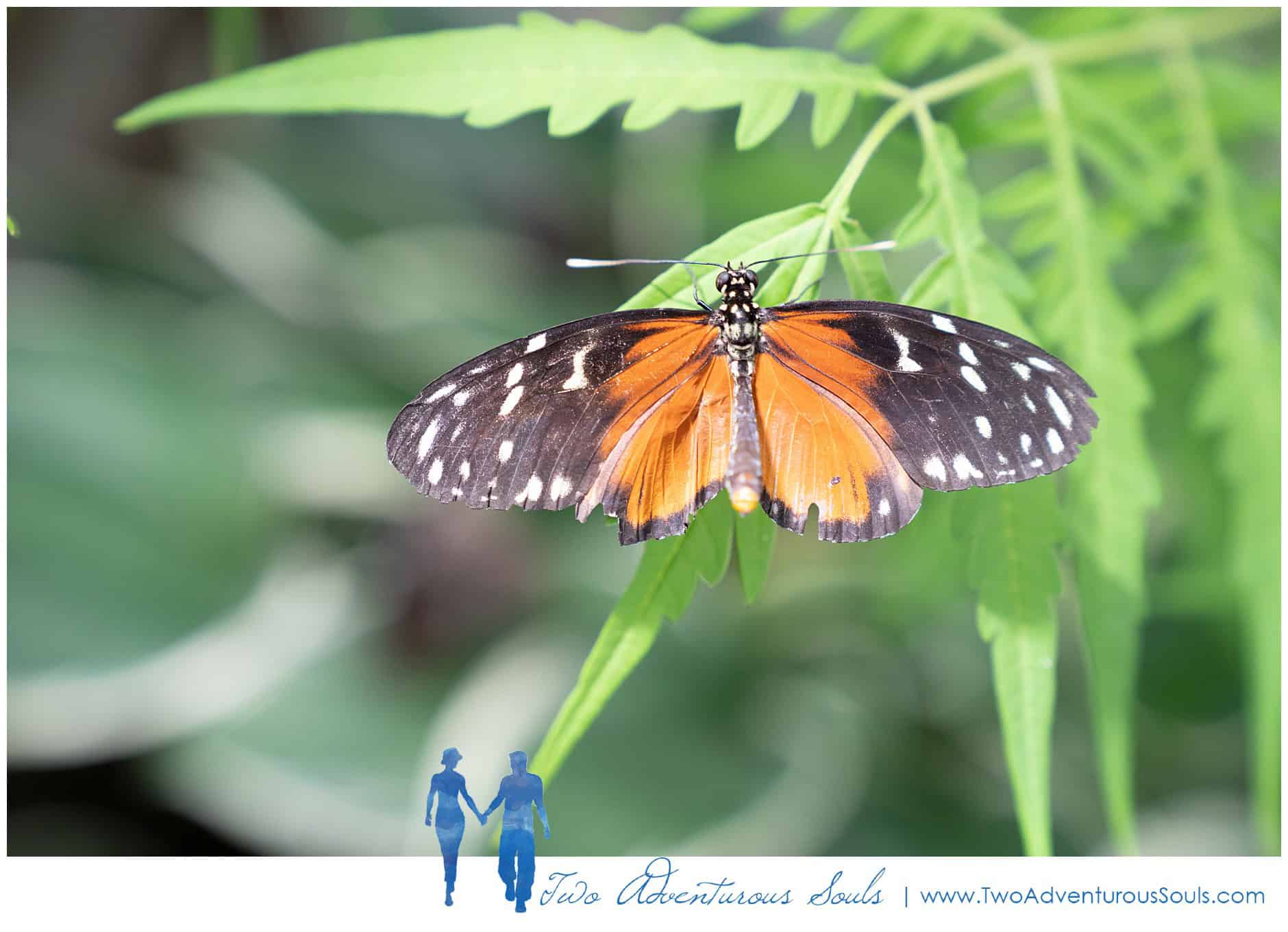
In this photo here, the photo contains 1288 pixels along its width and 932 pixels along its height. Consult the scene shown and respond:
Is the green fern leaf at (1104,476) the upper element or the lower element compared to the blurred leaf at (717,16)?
lower

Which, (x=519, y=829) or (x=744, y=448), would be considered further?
(x=519, y=829)

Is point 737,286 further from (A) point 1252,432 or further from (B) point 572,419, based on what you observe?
(A) point 1252,432

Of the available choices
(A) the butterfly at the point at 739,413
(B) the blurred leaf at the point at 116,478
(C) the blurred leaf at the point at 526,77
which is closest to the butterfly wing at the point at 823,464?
(A) the butterfly at the point at 739,413

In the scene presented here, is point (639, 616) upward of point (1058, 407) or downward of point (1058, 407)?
downward

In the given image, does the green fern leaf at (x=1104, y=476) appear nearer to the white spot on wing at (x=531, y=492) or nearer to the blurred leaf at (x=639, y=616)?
the blurred leaf at (x=639, y=616)

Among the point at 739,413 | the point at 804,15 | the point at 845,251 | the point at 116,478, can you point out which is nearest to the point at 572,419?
the point at 739,413

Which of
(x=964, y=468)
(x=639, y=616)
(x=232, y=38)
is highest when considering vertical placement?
(x=232, y=38)
